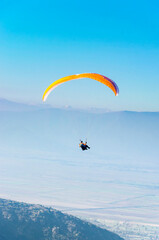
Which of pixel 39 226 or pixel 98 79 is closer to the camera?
pixel 98 79

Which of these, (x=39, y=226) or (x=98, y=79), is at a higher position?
(x=98, y=79)

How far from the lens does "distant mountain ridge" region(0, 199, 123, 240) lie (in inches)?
4237

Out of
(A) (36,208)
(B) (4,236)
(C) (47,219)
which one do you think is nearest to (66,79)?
(B) (4,236)

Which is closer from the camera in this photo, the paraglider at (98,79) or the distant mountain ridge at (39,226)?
the paraglider at (98,79)

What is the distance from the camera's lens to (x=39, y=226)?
114938mm

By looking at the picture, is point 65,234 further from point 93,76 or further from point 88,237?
point 93,76

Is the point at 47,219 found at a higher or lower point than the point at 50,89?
lower

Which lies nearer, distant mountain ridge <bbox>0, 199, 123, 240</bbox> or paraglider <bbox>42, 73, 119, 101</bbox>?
paraglider <bbox>42, 73, 119, 101</bbox>

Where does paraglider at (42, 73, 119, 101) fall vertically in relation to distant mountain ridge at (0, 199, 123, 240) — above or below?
above

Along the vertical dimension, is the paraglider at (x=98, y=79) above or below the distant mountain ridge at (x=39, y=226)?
above

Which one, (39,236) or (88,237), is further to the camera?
(88,237)

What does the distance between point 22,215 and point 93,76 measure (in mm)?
71639

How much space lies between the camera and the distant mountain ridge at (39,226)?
10762cm

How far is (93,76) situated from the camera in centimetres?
5916
